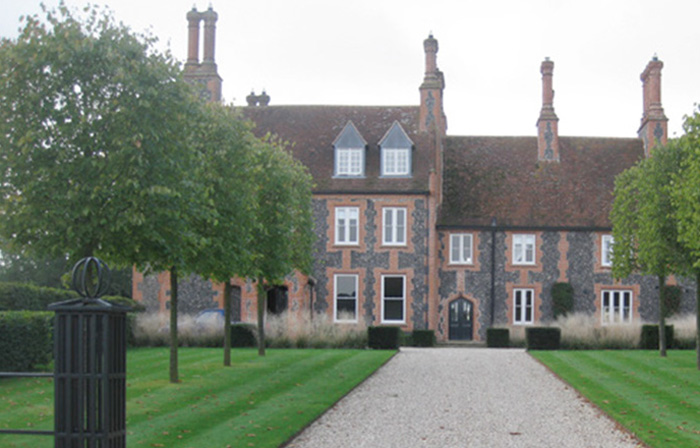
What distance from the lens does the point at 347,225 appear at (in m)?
40.2

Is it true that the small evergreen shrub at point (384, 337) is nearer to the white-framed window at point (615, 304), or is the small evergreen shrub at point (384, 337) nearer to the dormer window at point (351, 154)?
the dormer window at point (351, 154)

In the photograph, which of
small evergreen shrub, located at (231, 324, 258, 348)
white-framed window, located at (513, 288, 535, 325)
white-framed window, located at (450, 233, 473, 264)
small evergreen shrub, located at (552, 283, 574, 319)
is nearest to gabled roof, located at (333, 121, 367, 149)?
white-framed window, located at (450, 233, 473, 264)

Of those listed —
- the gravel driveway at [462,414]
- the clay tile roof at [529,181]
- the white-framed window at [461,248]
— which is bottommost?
the gravel driveway at [462,414]

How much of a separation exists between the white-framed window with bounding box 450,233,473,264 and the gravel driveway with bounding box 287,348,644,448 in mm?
A: 18158

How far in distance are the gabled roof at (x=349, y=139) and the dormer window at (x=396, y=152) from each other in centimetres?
98

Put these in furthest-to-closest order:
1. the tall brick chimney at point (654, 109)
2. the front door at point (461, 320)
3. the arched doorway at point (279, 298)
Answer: the tall brick chimney at point (654, 109) → the front door at point (461, 320) → the arched doorway at point (279, 298)

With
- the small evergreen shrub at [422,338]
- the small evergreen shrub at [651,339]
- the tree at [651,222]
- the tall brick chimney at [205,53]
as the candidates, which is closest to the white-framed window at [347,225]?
the small evergreen shrub at [422,338]

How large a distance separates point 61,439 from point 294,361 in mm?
16455

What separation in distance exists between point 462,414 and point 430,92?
93.0 feet

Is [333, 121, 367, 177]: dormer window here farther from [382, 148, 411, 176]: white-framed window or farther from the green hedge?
the green hedge

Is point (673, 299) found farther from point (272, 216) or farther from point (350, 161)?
point (272, 216)

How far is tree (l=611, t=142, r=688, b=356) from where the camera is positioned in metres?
23.5

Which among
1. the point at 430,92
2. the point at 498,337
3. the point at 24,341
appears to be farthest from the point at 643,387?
the point at 430,92

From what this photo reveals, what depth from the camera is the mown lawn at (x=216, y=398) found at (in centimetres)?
1207
